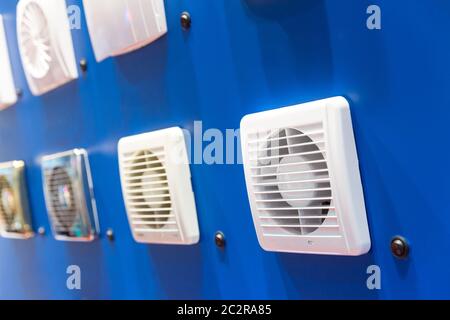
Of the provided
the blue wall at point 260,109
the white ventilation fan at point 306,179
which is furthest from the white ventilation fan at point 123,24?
the white ventilation fan at point 306,179

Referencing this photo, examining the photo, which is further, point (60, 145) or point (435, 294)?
point (60, 145)

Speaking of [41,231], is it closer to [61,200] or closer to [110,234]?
[61,200]

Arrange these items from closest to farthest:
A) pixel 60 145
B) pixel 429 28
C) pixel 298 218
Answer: pixel 429 28 < pixel 298 218 < pixel 60 145

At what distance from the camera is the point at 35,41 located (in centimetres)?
107

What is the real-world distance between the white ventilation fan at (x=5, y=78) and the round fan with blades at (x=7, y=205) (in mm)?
183

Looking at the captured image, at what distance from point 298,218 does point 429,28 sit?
237mm

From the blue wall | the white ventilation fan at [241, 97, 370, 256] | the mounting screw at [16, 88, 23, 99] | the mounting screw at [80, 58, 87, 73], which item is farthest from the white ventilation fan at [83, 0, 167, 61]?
the mounting screw at [16, 88, 23, 99]

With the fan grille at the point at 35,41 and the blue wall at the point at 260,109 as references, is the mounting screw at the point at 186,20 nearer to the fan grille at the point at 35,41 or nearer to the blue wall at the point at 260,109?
the blue wall at the point at 260,109

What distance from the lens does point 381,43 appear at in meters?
0.56

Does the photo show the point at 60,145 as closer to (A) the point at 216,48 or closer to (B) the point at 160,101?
(B) the point at 160,101

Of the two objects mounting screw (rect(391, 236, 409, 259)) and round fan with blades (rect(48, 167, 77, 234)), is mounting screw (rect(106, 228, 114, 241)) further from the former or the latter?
mounting screw (rect(391, 236, 409, 259))

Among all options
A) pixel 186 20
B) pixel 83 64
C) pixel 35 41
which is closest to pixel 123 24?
pixel 186 20

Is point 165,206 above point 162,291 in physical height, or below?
above
